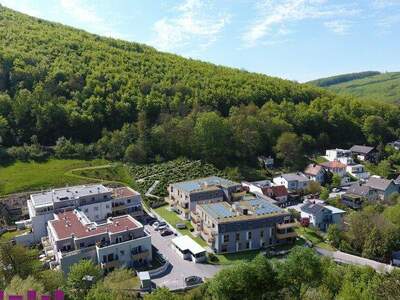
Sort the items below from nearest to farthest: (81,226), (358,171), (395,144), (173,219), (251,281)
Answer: (251,281), (81,226), (173,219), (358,171), (395,144)

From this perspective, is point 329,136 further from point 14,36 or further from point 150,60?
point 14,36

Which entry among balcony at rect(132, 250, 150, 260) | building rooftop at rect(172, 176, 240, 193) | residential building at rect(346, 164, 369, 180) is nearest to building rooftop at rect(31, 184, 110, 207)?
building rooftop at rect(172, 176, 240, 193)

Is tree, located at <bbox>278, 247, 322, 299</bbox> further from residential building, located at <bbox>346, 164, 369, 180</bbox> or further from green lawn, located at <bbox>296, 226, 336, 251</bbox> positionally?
residential building, located at <bbox>346, 164, 369, 180</bbox>

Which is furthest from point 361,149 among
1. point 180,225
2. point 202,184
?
point 180,225

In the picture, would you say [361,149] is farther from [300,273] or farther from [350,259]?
[300,273]

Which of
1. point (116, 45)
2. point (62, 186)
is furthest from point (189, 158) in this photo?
point (116, 45)

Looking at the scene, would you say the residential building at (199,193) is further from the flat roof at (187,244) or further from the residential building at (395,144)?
the residential building at (395,144)
